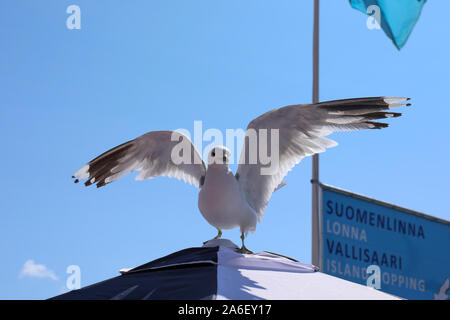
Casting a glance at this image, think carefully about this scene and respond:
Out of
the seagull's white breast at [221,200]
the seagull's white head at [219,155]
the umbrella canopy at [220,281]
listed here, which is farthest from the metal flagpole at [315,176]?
the umbrella canopy at [220,281]

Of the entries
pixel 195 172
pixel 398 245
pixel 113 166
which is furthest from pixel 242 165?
pixel 398 245

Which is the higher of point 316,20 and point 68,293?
point 316,20

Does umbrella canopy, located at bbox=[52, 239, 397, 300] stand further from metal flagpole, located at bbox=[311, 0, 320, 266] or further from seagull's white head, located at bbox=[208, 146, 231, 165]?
metal flagpole, located at bbox=[311, 0, 320, 266]

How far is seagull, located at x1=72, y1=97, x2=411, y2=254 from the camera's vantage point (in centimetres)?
482

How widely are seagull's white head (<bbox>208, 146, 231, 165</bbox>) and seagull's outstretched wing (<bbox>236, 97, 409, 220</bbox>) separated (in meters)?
0.51

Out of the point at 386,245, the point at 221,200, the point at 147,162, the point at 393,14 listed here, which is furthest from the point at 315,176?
the point at 393,14

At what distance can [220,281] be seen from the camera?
2.83 metres

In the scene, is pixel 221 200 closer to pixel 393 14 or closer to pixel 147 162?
pixel 147 162

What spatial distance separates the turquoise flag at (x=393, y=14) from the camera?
30.9ft

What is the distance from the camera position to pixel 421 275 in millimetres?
8141

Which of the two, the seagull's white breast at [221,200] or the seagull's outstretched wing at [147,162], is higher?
the seagull's outstretched wing at [147,162]

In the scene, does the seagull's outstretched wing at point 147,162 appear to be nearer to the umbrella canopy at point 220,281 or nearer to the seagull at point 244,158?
the seagull at point 244,158
